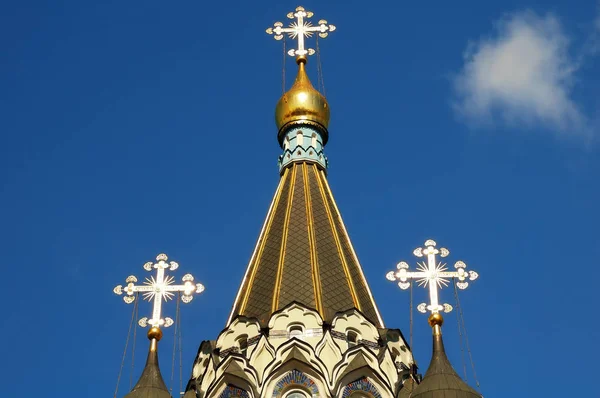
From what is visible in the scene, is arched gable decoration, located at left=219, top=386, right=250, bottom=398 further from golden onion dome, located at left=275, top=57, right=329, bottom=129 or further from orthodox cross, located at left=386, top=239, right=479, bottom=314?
golden onion dome, located at left=275, top=57, right=329, bottom=129

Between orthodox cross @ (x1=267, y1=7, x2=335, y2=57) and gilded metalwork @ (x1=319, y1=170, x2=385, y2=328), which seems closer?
gilded metalwork @ (x1=319, y1=170, x2=385, y2=328)

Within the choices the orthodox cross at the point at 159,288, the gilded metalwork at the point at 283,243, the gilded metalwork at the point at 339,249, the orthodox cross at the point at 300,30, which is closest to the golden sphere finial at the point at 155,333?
the orthodox cross at the point at 159,288

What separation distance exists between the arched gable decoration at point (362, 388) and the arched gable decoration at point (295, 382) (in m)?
0.39

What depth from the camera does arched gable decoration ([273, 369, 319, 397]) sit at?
59.5ft

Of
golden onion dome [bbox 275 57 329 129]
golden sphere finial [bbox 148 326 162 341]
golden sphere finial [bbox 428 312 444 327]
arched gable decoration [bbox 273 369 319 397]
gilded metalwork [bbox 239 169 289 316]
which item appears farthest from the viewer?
golden onion dome [bbox 275 57 329 129]

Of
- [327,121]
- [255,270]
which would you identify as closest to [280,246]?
[255,270]

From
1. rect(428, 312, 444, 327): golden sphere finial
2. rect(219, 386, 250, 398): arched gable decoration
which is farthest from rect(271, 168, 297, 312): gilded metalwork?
rect(428, 312, 444, 327): golden sphere finial

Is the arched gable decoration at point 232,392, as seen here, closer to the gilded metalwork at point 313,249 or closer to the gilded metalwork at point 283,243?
the gilded metalwork at point 283,243

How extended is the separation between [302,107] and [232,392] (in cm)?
652

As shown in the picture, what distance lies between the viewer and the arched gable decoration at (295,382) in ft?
59.5

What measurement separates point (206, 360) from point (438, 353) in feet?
10.7

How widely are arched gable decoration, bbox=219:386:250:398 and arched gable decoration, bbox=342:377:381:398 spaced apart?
3.92 ft

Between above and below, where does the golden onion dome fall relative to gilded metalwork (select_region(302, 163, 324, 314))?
above

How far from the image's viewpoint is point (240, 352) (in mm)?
18672
